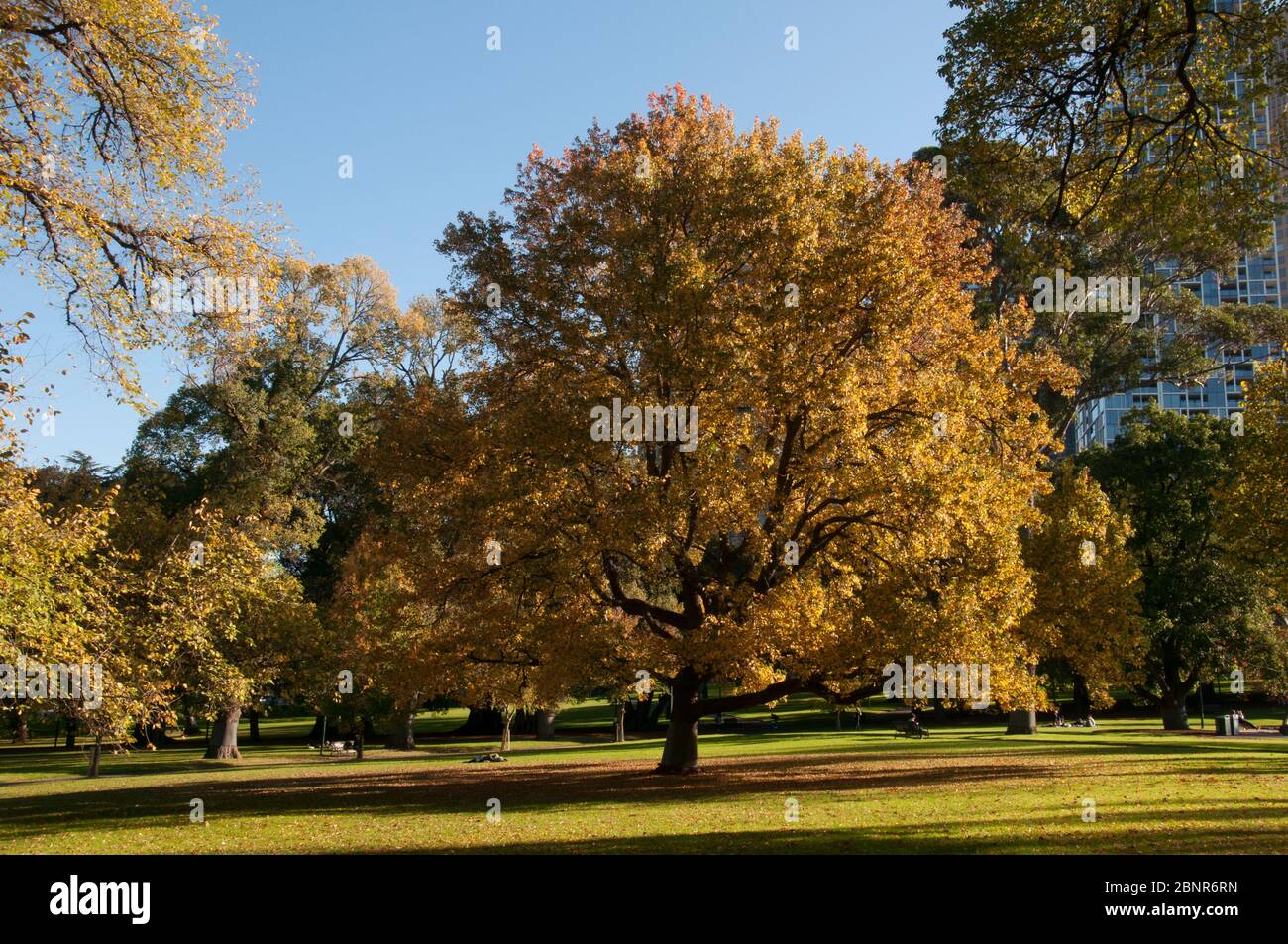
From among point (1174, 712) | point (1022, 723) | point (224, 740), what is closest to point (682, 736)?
point (1022, 723)

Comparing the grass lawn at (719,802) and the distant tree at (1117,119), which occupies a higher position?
the distant tree at (1117,119)

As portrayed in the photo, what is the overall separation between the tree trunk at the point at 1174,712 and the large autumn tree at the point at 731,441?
2850cm

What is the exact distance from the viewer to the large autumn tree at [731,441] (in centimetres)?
1934

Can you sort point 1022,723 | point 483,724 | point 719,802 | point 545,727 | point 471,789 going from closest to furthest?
1. point 719,802
2. point 471,789
3. point 1022,723
4. point 545,727
5. point 483,724

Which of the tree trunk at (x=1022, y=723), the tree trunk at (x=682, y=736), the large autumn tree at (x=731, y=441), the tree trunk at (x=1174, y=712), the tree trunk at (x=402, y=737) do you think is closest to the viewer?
the large autumn tree at (x=731, y=441)

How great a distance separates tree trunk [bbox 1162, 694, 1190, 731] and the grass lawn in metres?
8.35

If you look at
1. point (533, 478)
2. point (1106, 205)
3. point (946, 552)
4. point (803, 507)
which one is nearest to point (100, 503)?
point (533, 478)

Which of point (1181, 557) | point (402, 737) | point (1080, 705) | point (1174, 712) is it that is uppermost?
point (1181, 557)

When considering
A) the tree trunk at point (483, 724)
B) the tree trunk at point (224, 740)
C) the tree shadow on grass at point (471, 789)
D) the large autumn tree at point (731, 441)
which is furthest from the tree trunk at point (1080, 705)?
the tree trunk at point (224, 740)

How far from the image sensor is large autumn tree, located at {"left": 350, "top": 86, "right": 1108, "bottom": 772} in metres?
19.3

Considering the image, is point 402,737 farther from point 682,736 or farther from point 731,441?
point 731,441

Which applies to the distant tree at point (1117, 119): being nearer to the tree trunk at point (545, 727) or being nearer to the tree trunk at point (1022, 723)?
the tree trunk at point (1022, 723)

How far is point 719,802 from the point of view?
19.2 m

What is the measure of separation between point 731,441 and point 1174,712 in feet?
123
